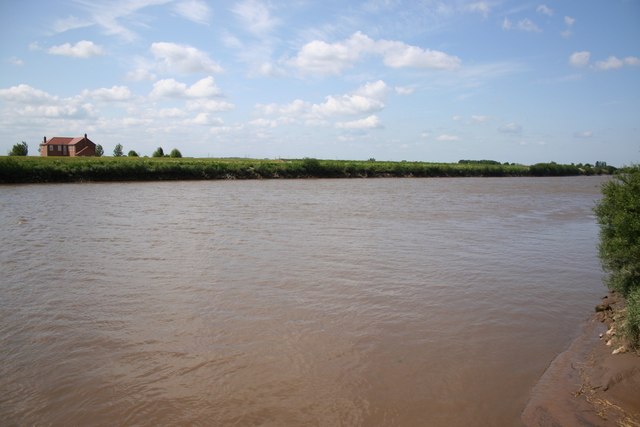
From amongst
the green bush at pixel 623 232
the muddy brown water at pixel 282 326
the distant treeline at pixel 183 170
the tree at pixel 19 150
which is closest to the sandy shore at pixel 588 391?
the muddy brown water at pixel 282 326

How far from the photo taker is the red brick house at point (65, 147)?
8056cm

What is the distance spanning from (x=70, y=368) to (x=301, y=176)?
5832 cm

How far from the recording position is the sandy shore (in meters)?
4.39

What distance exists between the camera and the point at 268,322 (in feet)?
23.5

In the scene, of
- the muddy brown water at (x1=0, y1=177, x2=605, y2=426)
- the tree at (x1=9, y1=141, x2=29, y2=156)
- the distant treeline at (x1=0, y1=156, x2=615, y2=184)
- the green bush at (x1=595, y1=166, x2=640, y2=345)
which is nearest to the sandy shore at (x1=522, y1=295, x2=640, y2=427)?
the muddy brown water at (x1=0, y1=177, x2=605, y2=426)

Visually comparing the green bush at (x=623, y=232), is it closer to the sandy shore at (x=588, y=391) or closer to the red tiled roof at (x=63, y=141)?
the sandy shore at (x=588, y=391)

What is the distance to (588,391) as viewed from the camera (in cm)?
493

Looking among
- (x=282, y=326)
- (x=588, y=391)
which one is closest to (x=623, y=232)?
(x=588, y=391)

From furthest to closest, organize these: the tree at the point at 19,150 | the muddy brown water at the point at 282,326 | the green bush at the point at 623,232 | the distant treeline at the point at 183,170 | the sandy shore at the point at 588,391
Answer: the tree at the point at 19,150 → the distant treeline at the point at 183,170 → the green bush at the point at 623,232 → the muddy brown water at the point at 282,326 → the sandy shore at the point at 588,391

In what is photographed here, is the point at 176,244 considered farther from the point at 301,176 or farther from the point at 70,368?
the point at 301,176

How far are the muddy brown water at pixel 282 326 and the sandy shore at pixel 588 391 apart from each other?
19 centimetres

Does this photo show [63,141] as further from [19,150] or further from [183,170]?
[183,170]

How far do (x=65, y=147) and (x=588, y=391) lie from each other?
308ft

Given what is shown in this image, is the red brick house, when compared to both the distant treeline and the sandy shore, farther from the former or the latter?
the sandy shore
